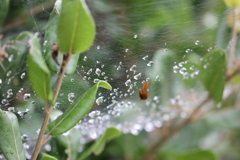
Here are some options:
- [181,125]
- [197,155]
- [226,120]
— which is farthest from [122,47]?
[226,120]

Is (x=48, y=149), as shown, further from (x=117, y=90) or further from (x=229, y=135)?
(x=229, y=135)

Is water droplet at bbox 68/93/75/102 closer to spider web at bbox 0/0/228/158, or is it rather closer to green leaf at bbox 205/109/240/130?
spider web at bbox 0/0/228/158

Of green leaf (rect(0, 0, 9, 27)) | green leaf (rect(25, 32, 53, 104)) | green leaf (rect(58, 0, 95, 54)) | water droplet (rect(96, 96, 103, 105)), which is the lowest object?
water droplet (rect(96, 96, 103, 105))

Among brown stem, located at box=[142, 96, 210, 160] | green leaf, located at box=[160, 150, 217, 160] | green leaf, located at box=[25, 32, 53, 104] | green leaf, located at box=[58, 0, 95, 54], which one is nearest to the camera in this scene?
green leaf, located at box=[58, 0, 95, 54]

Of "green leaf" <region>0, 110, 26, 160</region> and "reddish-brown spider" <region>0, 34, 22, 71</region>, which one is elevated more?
"reddish-brown spider" <region>0, 34, 22, 71</region>

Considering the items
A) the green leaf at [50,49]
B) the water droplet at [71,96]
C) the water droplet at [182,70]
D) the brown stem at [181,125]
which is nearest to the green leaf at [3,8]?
the green leaf at [50,49]

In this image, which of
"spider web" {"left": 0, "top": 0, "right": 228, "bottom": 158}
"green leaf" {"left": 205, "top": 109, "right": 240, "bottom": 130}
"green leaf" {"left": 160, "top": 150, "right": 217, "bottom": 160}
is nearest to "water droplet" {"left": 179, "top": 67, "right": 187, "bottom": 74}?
"spider web" {"left": 0, "top": 0, "right": 228, "bottom": 158}

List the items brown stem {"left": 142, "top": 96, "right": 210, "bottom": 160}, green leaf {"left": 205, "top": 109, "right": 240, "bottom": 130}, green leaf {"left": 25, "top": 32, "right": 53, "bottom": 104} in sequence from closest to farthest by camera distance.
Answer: green leaf {"left": 25, "top": 32, "right": 53, "bottom": 104} < brown stem {"left": 142, "top": 96, "right": 210, "bottom": 160} < green leaf {"left": 205, "top": 109, "right": 240, "bottom": 130}

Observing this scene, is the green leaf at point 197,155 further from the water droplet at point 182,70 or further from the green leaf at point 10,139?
the green leaf at point 10,139
